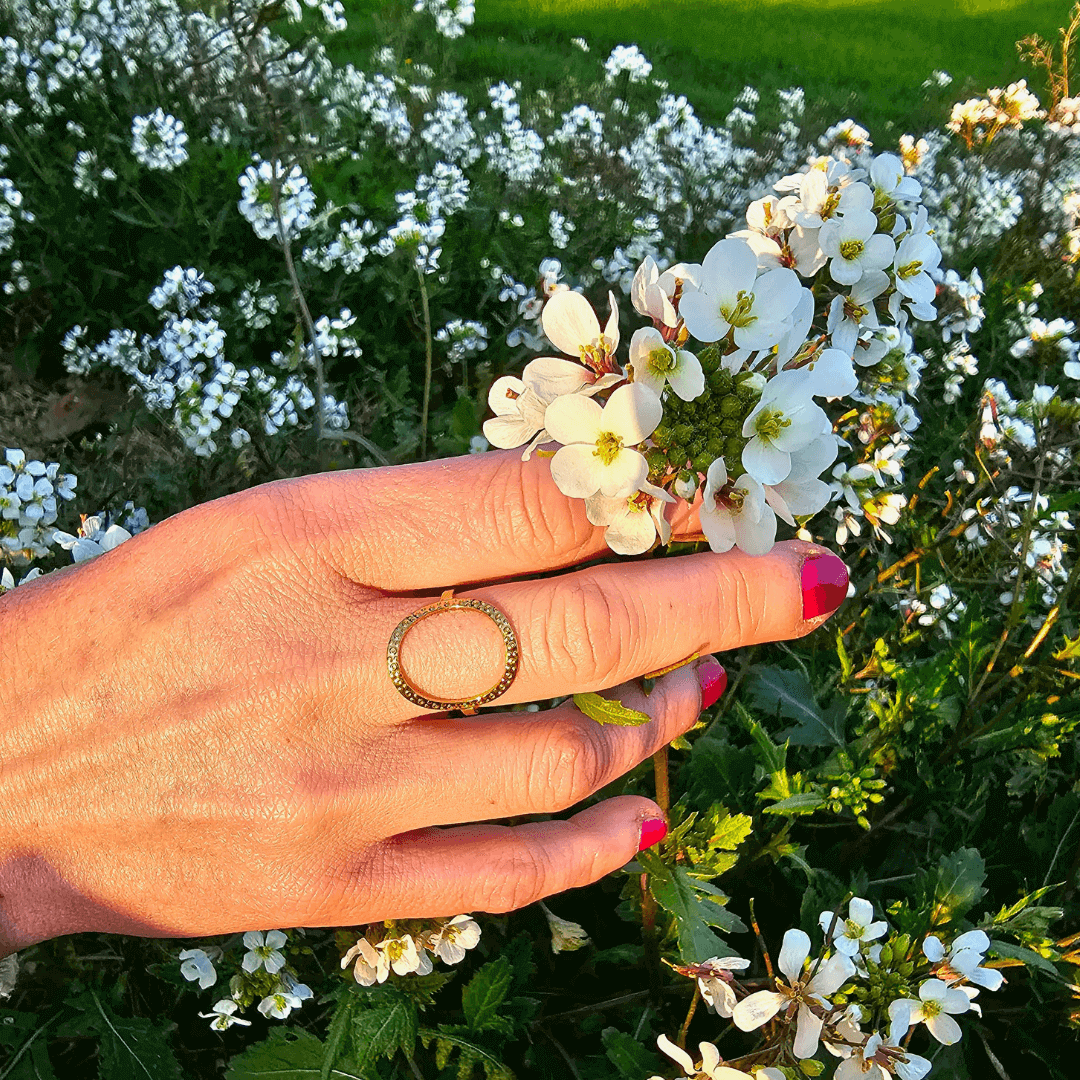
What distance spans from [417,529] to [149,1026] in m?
1.38

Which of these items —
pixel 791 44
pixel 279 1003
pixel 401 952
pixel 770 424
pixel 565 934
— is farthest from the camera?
pixel 791 44

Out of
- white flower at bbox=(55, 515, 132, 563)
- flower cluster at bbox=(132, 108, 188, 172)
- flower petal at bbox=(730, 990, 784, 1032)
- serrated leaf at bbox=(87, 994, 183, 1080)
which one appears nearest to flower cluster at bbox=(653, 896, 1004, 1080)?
flower petal at bbox=(730, 990, 784, 1032)

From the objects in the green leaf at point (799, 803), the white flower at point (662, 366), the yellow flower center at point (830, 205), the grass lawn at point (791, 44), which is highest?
the grass lawn at point (791, 44)

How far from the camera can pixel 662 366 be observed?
1302 mm

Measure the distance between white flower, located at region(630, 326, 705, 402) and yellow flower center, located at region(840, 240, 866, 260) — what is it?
0.59 m

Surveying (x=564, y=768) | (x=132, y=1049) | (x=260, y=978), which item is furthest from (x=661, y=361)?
(x=132, y=1049)

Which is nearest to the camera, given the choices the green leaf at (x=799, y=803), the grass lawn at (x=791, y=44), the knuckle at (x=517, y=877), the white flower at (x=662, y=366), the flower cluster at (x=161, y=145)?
the white flower at (x=662, y=366)

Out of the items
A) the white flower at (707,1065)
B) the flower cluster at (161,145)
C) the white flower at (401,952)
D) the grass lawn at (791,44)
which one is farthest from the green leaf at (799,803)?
the grass lawn at (791,44)

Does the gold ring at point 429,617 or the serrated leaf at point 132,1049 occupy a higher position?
the gold ring at point 429,617

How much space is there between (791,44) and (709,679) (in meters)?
12.5

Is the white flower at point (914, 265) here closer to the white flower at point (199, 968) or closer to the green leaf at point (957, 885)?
the green leaf at point (957, 885)

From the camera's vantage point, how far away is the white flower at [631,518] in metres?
1.40

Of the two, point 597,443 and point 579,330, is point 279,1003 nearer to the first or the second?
point 597,443

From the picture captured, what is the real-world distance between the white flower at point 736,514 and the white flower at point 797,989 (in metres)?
0.84
